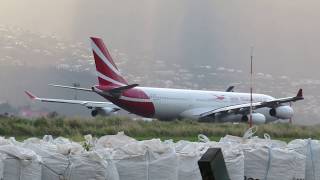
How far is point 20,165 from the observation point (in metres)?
7.36

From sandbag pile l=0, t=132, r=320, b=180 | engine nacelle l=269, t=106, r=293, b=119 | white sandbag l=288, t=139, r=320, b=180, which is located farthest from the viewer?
engine nacelle l=269, t=106, r=293, b=119

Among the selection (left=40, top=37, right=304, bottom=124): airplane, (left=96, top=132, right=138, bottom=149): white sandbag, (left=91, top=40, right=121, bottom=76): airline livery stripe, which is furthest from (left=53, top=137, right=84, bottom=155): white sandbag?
(left=91, top=40, right=121, bottom=76): airline livery stripe

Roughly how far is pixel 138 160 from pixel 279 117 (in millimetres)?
34985

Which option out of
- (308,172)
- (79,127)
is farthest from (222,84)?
(308,172)

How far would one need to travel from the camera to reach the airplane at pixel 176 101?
38.1 metres

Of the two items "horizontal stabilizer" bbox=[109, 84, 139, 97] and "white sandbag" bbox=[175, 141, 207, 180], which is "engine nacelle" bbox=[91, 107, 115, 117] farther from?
"white sandbag" bbox=[175, 141, 207, 180]

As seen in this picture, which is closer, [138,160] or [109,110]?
[138,160]

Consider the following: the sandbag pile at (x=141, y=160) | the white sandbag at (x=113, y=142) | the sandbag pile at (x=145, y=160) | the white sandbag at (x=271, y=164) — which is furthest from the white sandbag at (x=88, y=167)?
the white sandbag at (x=271, y=164)

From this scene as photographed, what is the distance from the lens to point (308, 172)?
31.6ft

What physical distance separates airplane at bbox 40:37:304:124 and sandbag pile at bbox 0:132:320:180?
87.3 feet

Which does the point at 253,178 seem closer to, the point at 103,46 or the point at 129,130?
the point at 129,130

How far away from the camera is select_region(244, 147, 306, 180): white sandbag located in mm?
9047

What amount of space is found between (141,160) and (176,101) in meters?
32.7

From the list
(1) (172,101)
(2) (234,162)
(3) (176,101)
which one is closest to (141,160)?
(2) (234,162)
